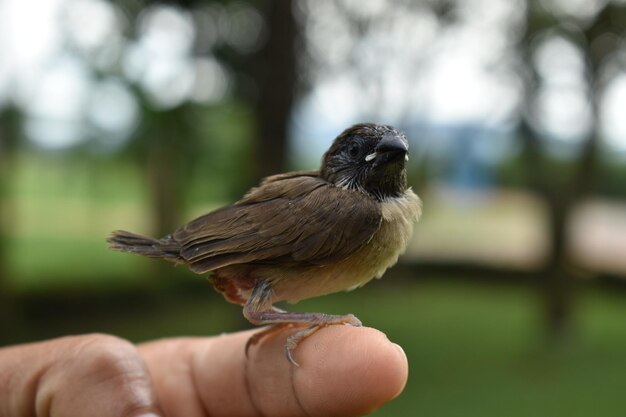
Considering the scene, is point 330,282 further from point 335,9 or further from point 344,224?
point 335,9

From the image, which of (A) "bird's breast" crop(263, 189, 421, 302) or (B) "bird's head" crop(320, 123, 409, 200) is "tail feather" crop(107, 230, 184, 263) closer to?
(A) "bird's breast" crop(263, 189, 421, 302)

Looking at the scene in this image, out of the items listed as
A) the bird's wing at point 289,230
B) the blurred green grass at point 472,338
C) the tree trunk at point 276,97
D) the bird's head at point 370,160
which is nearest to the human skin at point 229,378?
the bird's wing at point 289,230

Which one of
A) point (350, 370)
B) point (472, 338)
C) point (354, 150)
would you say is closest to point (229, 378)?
point (350, 370)

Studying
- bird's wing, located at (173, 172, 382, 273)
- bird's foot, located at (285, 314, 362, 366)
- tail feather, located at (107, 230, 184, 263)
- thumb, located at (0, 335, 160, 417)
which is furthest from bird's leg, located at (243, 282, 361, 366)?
thumb, located at (0, 335, 160, 417)

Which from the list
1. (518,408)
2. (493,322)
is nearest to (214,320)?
(493,322)

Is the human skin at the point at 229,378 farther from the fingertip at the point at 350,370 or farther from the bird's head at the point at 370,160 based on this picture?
the bird's head at the point at 370,160
